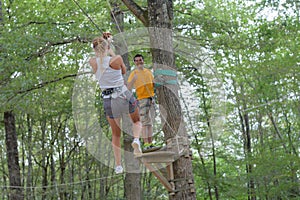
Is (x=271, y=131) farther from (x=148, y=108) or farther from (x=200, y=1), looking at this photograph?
(x=148, y=108)

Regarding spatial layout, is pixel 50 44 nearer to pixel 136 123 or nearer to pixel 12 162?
pixel 136 123

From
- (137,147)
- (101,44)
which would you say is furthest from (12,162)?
(101,44)

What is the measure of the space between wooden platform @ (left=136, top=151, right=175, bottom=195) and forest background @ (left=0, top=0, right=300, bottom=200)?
2.40 feet

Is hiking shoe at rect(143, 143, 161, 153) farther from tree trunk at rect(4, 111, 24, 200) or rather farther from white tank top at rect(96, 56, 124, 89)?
tree trunk at rect(4, 111, 24, 200)

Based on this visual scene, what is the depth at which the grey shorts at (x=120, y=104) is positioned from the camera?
14.1ft

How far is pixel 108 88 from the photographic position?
14.1 feet

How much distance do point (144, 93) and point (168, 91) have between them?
0.26 m

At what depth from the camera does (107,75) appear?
4.25m

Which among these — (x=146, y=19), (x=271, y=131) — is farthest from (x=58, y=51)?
(x=271, y=131)

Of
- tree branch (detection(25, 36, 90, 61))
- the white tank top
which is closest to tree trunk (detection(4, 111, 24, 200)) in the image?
tree branch (detection(25, 36, 90, 61))

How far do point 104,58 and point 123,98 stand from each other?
0.41 m

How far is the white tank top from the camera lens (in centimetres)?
421

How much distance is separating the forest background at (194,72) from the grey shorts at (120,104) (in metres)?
0.84

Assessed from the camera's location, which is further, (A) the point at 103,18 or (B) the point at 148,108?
(A) the point at 103,18
